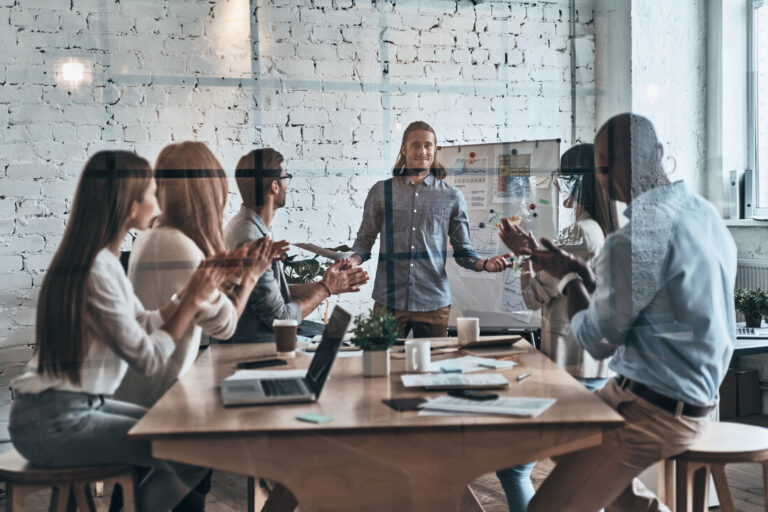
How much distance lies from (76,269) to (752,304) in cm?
189

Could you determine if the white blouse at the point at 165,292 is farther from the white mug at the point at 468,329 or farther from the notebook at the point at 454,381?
the white mug at the point at 468,329

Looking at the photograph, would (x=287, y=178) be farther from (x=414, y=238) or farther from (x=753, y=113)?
(x=753, y=113)

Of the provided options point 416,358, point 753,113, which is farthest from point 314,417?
point 753,113

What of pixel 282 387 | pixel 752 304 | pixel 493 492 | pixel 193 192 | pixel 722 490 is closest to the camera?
pixel 193 192

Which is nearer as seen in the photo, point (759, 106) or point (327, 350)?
point (327, 350)

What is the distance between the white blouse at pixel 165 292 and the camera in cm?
149

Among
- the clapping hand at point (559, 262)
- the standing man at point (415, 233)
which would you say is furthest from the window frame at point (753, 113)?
the standing man at point (415, 233)

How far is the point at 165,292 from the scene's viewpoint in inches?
59.6

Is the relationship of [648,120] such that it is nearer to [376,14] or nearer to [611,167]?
[611,167]

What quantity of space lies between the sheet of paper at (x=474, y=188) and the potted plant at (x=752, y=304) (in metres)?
0.85

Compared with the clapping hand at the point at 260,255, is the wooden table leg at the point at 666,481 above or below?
below

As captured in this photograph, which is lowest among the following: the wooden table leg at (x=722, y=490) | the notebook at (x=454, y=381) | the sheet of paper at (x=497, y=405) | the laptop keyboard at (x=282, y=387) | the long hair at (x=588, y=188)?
the wooden table leg at (x=722, y=490)

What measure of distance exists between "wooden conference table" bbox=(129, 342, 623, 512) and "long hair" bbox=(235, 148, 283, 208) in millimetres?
361

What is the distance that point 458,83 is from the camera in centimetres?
181
